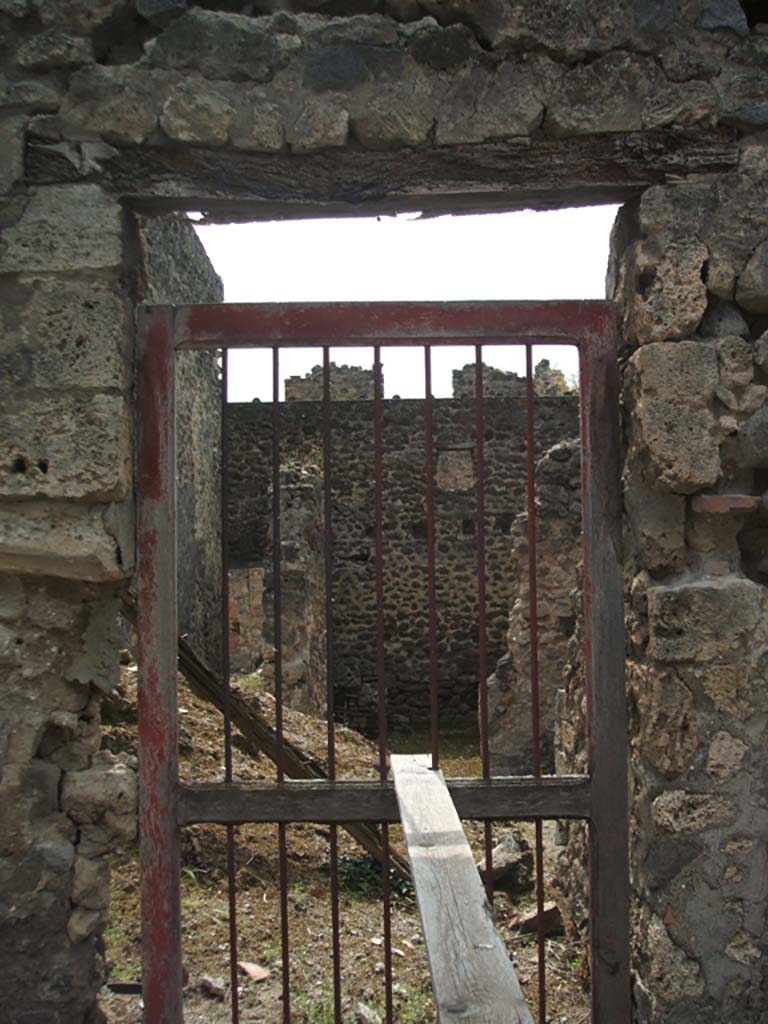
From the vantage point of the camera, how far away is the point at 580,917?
384cm

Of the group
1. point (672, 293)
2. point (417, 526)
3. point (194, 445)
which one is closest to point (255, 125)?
point (672, 293)

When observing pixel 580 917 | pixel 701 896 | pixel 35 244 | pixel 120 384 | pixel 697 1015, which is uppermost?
pixel 35 244

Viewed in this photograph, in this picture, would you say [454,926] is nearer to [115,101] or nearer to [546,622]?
[115,101]

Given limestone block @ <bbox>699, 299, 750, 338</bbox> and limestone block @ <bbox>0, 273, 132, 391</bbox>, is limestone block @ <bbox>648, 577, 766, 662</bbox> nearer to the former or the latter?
limestone block @ <bbox>699, 299, 750, 338</bbox>

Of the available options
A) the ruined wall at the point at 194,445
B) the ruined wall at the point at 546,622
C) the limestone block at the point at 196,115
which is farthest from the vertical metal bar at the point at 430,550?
the ruined wall at the point at 194,445

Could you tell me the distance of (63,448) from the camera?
7.72 feet

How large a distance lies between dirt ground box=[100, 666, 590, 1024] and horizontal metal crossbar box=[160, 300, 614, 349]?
1.82 metres

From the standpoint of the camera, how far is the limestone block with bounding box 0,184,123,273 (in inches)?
93.8

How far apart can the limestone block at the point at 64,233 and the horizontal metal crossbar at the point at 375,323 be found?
26 cm

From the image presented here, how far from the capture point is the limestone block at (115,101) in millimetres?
2383

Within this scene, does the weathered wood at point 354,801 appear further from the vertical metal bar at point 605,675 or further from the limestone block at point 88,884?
the limestone block at point 88,884

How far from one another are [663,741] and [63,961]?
164 cm

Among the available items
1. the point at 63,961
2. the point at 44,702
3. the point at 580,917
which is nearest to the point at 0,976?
the point at 63,961

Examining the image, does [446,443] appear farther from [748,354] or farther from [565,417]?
[748,354]
